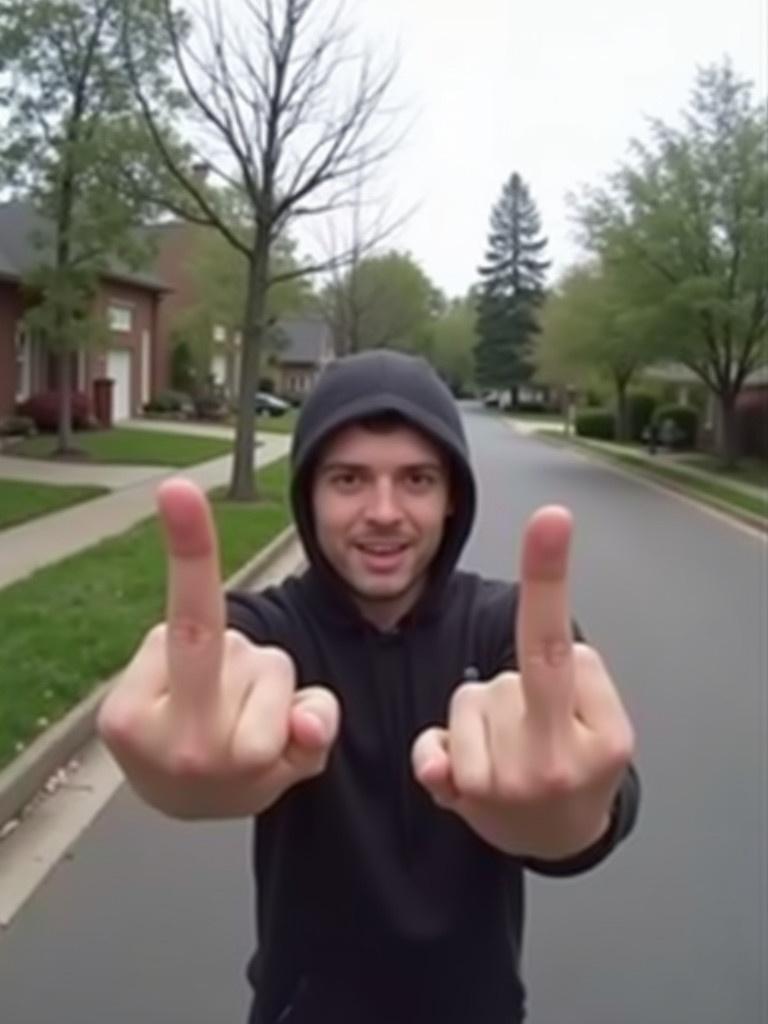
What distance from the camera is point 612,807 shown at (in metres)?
1.56

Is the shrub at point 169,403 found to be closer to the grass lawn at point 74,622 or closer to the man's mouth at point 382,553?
the grass lawn at point 74,622

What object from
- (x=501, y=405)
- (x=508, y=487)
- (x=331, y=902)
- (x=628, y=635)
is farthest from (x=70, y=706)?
(x=501, y=405)

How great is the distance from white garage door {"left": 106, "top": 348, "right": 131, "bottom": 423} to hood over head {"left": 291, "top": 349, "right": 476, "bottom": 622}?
132 feet

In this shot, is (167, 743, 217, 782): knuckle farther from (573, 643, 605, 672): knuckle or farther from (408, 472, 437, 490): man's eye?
(408, 472, 437, 490): man's eye

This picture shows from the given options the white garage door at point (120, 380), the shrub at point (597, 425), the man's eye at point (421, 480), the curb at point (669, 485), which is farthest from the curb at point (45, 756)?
the shrub at point (597, 425)

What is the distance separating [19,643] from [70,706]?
1.48m

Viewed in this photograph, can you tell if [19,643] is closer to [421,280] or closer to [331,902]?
[331,902]

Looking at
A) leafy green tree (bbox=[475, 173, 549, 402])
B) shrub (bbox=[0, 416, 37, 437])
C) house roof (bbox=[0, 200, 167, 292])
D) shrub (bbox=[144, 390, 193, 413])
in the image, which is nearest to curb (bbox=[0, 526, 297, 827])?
house roof (bbox=[0, 200, 167, 292])

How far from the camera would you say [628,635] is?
1015 centimetres

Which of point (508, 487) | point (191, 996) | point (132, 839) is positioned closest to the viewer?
point (191, 996)

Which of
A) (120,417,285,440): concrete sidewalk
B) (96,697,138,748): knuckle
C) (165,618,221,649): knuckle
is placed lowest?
(120,417,285,440): concrete sidewalk

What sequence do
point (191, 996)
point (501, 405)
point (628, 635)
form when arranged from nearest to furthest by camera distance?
point (191, 996), point (628, 635), point (501, 405)

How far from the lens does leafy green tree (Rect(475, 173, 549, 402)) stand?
88438 mm

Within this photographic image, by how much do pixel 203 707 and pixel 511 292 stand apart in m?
93.7
